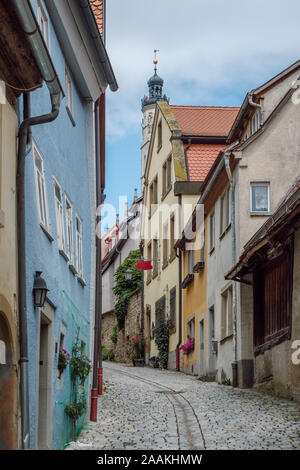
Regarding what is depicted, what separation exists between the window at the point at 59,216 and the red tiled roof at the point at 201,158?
1751 cm

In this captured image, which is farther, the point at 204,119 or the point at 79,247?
the point at 204,119

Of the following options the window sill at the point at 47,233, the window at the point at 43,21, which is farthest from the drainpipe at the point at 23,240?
the window at the point at 43,21

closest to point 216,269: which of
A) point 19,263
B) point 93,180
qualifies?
point 93,180

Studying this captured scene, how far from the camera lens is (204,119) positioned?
31969 millimetres

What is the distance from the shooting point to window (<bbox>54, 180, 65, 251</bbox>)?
1139cm

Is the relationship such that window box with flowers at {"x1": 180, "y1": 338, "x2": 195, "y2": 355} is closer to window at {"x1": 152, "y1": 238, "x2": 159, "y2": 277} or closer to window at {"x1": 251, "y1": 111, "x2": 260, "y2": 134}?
window at {"x1": 152, "y1": 238, "x2": 159, "y2": 277}

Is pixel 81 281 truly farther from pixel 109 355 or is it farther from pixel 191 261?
pixel 109 355

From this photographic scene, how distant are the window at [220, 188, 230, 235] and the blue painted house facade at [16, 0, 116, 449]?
18.8 feet

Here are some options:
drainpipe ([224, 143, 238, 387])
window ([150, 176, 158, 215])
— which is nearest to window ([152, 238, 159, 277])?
window ([150, 176, 158, 215])

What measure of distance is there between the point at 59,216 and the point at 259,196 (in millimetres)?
8385

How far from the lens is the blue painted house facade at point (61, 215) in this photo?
9477mm

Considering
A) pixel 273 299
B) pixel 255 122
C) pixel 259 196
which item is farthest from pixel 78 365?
pixel 255 122

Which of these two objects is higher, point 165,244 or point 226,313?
point 165,244

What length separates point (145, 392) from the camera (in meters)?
18.2
